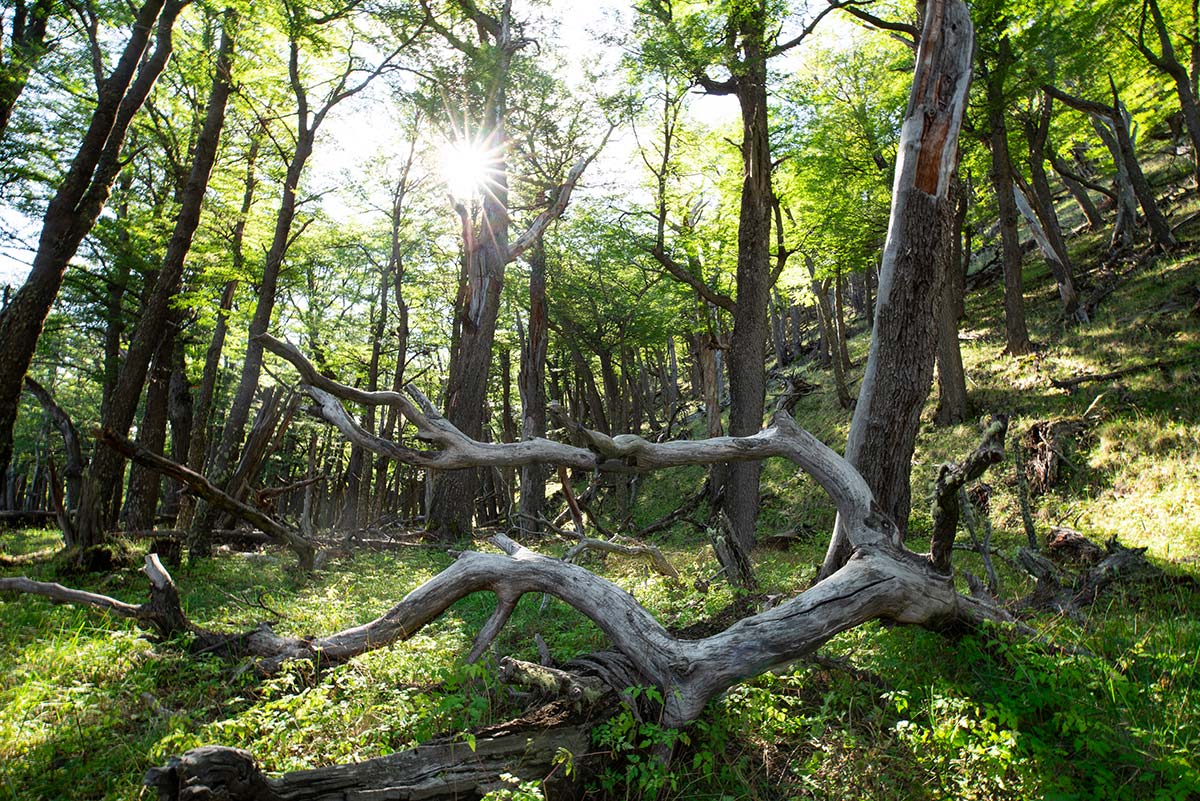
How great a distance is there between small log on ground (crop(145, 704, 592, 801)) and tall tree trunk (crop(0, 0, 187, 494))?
264 inches

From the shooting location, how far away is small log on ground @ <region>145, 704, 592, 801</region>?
250cm

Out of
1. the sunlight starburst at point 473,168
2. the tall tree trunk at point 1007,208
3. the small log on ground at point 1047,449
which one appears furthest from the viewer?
the sunlight starburst at point 473,168

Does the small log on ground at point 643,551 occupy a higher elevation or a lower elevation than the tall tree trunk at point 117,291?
lower

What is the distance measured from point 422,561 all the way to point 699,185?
42.3ft

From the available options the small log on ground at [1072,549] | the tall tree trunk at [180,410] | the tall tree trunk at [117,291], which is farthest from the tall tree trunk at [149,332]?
the small log on ground at [1072,549]

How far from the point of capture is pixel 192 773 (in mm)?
2498

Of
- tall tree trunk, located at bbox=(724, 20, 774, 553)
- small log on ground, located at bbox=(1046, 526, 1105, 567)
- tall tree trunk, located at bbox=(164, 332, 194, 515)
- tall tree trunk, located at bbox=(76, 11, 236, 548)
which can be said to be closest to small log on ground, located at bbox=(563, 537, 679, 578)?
tall tree trunk, located at bbox=(724, 20, 774, 553)

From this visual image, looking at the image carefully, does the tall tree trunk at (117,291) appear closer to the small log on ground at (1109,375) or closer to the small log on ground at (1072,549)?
the small log on ground at (1072,549)

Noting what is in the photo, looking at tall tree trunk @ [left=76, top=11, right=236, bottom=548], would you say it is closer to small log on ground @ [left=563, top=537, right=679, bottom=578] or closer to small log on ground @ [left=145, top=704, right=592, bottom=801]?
small log on ground @ [left=563, top=537, right=679, bottom=578]

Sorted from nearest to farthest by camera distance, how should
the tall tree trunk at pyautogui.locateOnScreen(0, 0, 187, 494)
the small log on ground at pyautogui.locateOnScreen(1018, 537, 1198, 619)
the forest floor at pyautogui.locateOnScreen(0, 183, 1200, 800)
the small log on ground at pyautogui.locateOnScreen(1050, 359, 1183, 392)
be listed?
the forest floor at pyautogui.locateOnScreen(0, 183, 1200, 800)
the small log on ground at pyautogui.locateOnScreen(1018, 537, 1198, 619)
the tall tree trunk at pyautogui.locateOnScreen(0, 0, 187, 494)
the small log on ground at pyautogui.locateOnScreen(1050, 359, 1183, 392)

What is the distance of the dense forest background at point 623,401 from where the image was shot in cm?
353

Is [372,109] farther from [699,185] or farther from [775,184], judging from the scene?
[775,184]

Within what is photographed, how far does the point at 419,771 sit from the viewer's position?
300cm

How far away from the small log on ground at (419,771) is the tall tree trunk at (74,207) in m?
6.70
